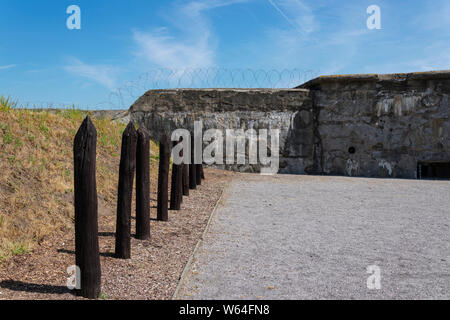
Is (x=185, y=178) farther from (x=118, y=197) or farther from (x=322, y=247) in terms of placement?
(x=322, y=247)

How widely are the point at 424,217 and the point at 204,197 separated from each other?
10.6 feet

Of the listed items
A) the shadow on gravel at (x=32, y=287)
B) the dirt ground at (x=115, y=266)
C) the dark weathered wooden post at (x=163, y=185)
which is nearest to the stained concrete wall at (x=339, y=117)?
the dark weathered wooden post at (x=163, y=185)

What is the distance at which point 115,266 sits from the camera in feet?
10.6

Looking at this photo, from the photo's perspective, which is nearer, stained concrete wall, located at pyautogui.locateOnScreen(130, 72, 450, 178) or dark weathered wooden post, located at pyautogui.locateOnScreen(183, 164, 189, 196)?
dark weathered wooden post, located at pyautogui.locateOnScreen(183, 164, 189, 196)

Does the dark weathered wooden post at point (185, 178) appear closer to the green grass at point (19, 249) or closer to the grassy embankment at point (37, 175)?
the grassy embankment at point (37, 175)

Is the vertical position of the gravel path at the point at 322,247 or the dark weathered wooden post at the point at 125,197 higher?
the dark weathered wooden post at the point at 125,197

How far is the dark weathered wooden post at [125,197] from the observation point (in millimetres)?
3430

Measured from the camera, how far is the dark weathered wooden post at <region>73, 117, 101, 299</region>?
2693 mm

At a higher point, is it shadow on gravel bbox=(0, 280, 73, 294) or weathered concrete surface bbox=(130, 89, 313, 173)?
weathered concrete surface bbox=(130, 89, 313, 173)

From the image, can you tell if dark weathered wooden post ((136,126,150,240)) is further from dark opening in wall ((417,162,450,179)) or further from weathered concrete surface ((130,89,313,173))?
dark opening in wall ((417,162,450,179))

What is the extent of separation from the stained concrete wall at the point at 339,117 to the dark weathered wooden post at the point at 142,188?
5936 millimetres

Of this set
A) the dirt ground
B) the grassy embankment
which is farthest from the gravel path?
the grassy embankment

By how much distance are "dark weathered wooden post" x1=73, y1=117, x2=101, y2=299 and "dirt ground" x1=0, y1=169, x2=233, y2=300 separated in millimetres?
131

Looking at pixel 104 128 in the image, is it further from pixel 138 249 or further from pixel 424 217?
pixel 424 217
